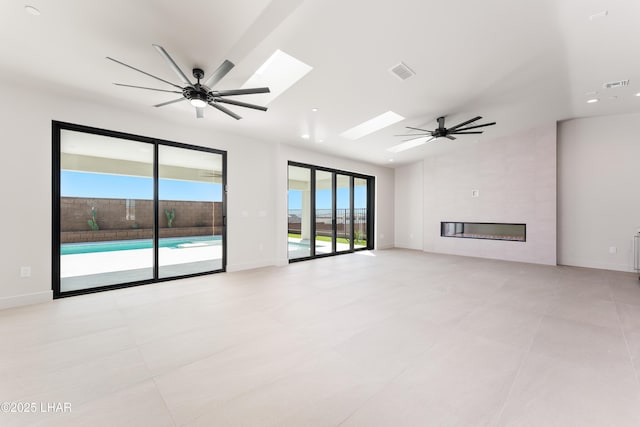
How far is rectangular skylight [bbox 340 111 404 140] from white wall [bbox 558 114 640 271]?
4331 millimetres

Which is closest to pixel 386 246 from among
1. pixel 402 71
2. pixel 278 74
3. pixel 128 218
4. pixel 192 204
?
pixel 192 204

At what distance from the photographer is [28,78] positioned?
10.5ft

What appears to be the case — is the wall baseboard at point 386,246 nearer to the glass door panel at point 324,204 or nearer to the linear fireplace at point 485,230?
the linear fireplace at point 485,230

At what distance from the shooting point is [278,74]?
12.1ft

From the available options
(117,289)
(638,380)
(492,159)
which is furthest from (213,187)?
(492,159)

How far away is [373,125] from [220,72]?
12.0 ft

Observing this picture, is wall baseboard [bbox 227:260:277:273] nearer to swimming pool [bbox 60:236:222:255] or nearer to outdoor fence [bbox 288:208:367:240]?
swimming pool [bbox 60:236:222:255]

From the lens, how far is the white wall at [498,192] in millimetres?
6023

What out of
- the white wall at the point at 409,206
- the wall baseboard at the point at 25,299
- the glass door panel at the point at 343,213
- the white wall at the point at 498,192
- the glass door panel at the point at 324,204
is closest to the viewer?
the wall baseboard at the point at 25,299

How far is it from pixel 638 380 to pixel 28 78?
268 inches

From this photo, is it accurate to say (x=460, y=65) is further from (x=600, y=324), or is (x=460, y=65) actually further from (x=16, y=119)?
(x=16, y=119)

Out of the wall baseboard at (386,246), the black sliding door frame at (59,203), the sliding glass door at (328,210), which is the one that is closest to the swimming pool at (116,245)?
the black sliding door frame at (59,203)

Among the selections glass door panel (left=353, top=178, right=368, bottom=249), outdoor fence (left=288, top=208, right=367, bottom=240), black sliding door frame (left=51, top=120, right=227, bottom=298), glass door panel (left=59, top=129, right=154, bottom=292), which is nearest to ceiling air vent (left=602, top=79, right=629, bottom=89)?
glass door panel (left=353, top=178, right=368, bottom=249)

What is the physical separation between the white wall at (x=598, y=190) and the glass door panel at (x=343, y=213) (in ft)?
17.0
